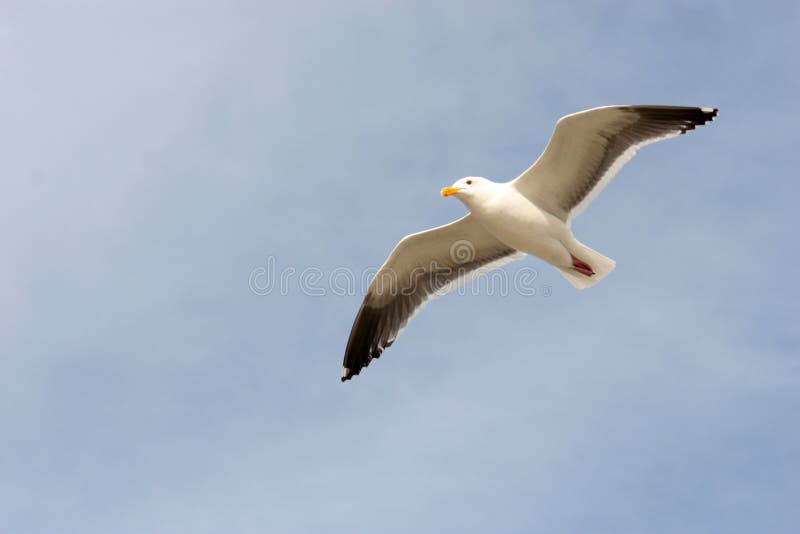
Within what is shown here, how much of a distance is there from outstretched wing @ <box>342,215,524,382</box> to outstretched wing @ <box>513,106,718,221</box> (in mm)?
1011

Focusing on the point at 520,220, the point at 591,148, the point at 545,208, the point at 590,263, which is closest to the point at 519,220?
the point at 520,220

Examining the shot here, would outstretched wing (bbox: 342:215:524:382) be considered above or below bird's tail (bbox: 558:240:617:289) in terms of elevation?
above

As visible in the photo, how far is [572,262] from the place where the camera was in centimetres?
1166

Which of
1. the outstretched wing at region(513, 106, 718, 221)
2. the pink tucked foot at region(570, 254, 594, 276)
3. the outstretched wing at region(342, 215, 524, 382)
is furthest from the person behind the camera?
the outstretched wing at region(342, 215, 524, 382)

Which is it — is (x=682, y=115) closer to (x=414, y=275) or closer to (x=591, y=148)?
(x=591, y=148)

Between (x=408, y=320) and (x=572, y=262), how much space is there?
A: 2429 mm

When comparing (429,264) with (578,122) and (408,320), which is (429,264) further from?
(578,122)

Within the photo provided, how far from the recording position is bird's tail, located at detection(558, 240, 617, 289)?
37.6 ft

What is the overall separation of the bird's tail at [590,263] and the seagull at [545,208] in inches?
0.4

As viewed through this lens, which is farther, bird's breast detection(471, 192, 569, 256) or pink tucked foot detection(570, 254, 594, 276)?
pink tucked foot detection(570, 254, 594, 276)

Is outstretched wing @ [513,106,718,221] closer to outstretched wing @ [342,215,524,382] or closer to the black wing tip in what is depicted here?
the black wing tip

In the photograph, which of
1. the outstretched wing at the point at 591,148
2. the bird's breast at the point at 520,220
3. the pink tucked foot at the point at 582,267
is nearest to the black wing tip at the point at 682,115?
the outstretched wing at the point at 591,148

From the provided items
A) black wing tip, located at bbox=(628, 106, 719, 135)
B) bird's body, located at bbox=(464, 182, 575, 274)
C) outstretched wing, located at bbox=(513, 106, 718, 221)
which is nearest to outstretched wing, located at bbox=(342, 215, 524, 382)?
bird's body, located at bbox=(464, 182, 575, 274)

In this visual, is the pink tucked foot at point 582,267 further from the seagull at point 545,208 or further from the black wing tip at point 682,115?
the black wing tip at point 682,115
